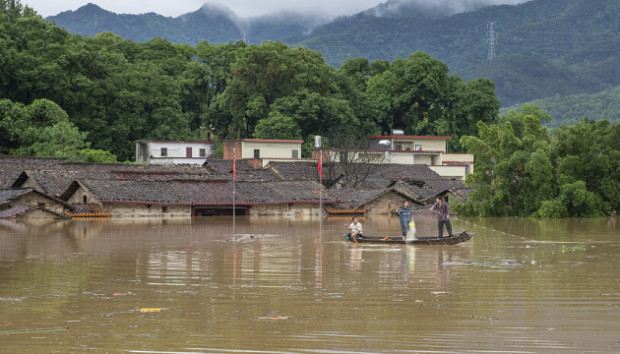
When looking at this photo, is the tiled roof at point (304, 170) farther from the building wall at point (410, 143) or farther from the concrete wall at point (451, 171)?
the concrete wall at point (451, 171)

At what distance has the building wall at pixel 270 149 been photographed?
6950 centimetres

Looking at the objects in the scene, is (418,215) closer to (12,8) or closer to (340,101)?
(340,101)

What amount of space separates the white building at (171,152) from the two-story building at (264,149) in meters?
3.83

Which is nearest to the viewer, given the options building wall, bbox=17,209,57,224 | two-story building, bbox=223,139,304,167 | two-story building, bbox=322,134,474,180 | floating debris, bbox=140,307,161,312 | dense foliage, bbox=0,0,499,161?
floating debris, bbox=140,307,161,312

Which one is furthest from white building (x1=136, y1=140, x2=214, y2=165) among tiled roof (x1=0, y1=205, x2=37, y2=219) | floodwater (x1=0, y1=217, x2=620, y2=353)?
floodwater (x1=0, y1=217, x2=620, y2=353)

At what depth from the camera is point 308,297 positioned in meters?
15.9

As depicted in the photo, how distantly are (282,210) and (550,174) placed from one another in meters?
16.3

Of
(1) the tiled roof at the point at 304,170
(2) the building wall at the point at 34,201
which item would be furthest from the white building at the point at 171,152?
(2) the building wall at the point at 34,201

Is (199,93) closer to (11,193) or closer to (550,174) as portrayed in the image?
(11,193)

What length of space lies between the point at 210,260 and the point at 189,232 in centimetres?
1354

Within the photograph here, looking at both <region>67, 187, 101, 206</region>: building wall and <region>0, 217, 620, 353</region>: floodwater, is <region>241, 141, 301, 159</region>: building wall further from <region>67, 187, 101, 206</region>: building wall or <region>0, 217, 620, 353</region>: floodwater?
<region>0, 217, 620, 353</region>: floodwater

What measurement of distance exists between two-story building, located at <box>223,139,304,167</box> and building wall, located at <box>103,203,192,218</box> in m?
18.1

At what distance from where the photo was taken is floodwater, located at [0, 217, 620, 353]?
12.0 metres

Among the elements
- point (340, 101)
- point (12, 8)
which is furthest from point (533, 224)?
point (12, 8)
